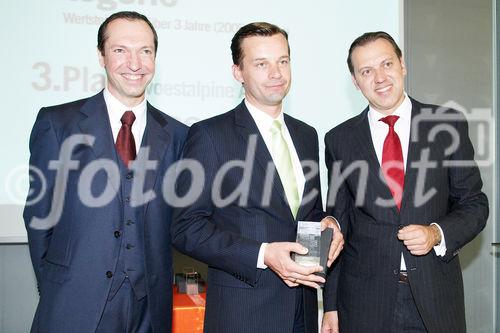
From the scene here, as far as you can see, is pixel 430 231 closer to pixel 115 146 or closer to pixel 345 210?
pixel 345 210

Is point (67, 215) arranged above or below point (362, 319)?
above

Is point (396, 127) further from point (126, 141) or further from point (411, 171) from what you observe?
point (126, 141)

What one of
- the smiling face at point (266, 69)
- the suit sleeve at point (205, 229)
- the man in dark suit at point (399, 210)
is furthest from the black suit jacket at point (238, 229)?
the man in dark suit at point (399, 210)

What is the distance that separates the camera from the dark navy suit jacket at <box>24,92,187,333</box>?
1899 millimetres

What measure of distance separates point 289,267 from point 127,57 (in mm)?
1055

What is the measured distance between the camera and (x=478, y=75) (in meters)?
4.05

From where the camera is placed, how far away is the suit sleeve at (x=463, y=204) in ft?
6.40

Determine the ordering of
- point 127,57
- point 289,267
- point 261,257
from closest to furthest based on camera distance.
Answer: point 289,267 < point 261,257 < point 127,57

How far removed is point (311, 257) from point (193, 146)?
2.09 ft

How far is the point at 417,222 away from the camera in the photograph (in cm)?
200

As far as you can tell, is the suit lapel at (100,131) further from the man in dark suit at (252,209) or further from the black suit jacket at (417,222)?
the black suit jacket at (417,222)

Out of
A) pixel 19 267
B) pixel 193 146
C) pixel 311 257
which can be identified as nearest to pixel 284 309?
pixel 311 257

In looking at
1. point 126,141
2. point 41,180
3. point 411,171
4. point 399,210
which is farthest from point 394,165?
point 41,180

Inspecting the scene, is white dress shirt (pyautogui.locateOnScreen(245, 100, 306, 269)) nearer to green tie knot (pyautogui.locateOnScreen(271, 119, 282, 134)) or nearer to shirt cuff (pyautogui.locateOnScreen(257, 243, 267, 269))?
green tie knot (pyautogui.locateOnScreen(271, 119, 282, 134))
